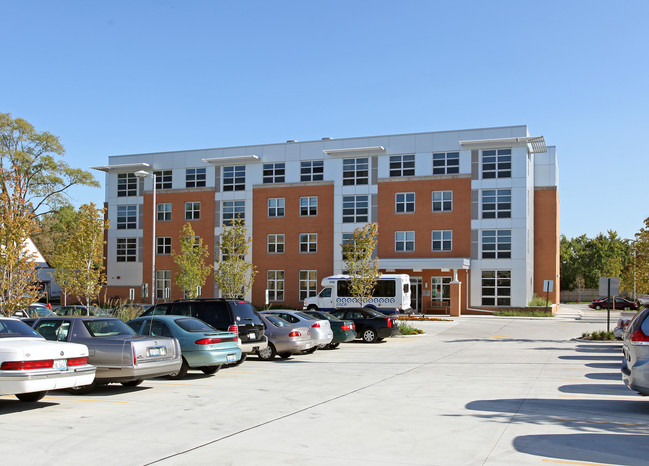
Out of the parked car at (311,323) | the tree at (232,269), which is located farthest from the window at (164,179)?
the parked car at (311,323)

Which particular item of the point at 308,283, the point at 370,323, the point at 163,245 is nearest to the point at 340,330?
the point at 370,323

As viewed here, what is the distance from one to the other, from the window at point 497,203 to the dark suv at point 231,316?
34026 mm

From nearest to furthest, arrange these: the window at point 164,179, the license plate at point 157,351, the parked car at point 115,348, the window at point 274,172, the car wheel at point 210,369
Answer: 1. the parked car at point 115,348
2. the license plate at point 157,351
3. the car wheel at point 210,369
4. the window at point 274,172
5. the window at point 164,179

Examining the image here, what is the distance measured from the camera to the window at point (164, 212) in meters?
58.7

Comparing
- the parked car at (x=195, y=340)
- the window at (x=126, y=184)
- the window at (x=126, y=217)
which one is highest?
the window at (x=126, y=184)

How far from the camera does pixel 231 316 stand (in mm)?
17328

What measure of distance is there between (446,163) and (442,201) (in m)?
2.91

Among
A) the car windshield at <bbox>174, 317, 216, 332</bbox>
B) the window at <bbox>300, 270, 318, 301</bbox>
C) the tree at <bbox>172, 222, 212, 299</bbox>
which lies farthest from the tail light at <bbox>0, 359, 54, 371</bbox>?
the window at <bbox>300, 270, 318, 301</bbox>

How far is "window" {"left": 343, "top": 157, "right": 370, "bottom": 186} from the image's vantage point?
52.8 meters

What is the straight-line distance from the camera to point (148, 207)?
59406 millimetres

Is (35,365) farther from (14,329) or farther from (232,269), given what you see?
(232,269)

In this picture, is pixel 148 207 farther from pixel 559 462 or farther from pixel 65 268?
pixel 559 462

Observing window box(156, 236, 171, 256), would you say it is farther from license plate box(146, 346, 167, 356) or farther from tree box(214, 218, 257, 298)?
license plate box(146, 346, 167, 356)

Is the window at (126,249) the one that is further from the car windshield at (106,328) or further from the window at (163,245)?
the car windshield at (106,328)
